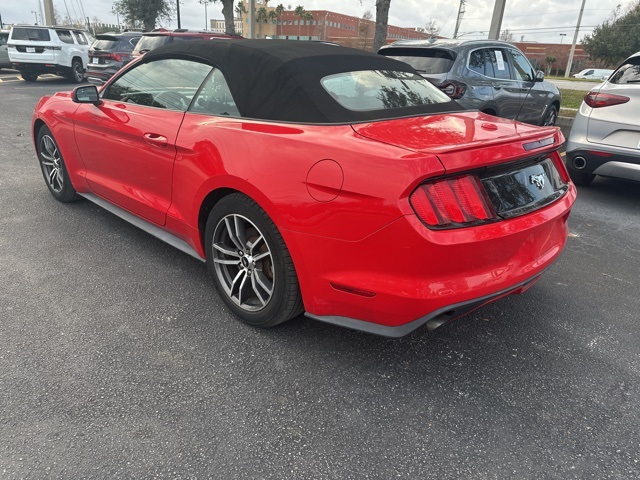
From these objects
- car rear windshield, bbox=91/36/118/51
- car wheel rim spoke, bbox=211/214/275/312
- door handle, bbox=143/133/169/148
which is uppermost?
car rear windshield, bbox=91/36/118/51

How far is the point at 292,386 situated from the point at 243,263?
0.75m

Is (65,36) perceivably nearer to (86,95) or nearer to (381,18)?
(381,18)

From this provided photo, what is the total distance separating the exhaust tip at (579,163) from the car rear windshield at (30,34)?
54.3 feet

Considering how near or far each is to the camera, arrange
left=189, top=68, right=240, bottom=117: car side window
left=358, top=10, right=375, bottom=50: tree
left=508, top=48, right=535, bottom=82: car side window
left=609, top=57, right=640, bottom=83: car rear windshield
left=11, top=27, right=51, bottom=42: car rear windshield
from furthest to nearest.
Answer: left=358, top=10, right=375, bottom=50: tree < left=11, top=27, right=51, bottom=42: car rear windshield < left=508, top=48, right=535, bottom=82: car side window < left=609, top=57, right=640, bottom=83: car rear windshield < left=189, top=68, right=240, bottom=117: car side window

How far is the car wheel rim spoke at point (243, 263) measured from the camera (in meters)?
2.59

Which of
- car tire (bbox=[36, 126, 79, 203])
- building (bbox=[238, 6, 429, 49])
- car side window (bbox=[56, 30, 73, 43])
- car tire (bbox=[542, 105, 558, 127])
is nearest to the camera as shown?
car tire (bbox=[36, 126, 79, 203])

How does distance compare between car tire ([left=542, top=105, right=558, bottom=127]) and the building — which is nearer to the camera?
car tire ([left=542, top=105, right=558, bottom=127])

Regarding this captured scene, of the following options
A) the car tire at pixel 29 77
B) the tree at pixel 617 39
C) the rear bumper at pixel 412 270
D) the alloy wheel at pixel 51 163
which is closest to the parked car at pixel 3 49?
the car tire at pixel 29 77

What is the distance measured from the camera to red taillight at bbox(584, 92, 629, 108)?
16.1 feet

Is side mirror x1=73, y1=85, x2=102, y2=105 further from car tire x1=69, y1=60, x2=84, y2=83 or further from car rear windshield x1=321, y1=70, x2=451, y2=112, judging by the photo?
car tire x1=69, y1=60, x2=84, y2=83

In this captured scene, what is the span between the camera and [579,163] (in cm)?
523

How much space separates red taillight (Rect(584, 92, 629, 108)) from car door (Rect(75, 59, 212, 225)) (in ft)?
13.8

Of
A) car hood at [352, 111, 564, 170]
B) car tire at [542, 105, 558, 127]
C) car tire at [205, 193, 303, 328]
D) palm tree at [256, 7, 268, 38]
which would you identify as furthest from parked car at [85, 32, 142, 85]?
palm tree at [256, 7, 268, 38]

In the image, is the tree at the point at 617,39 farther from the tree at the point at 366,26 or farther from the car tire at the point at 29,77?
the car tire at the point at 29,77
